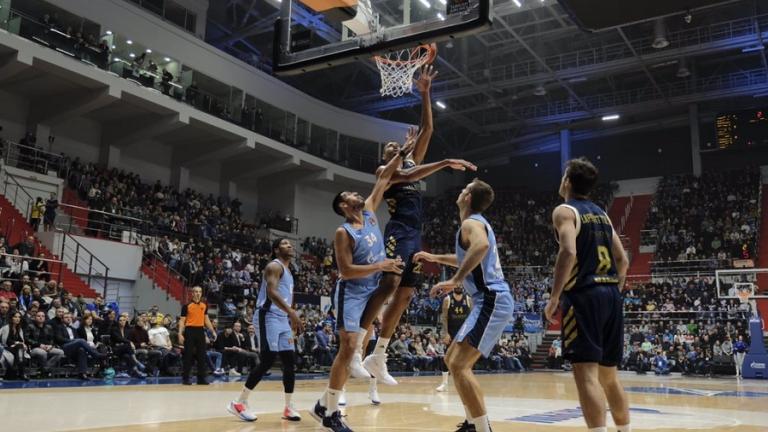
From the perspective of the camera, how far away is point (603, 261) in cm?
405

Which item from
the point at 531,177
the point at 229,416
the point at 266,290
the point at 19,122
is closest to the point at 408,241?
the point at 266,290

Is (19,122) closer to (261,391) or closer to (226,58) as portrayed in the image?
(226,58)

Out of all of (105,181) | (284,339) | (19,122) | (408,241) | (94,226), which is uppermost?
(19,122)

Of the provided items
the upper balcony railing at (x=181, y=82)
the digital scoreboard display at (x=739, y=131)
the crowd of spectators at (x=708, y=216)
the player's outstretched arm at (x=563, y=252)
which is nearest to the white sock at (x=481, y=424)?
the player's outstretched arm at (x=563, y=252)

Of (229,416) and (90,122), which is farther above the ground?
(90,122)

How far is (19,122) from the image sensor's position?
21.9m

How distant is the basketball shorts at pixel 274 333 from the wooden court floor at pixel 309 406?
70 cm

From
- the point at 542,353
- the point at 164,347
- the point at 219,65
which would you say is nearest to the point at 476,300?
the point at 164,347

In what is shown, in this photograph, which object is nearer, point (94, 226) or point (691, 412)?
point (691, 412)

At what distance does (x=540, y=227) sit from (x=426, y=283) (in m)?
7.97

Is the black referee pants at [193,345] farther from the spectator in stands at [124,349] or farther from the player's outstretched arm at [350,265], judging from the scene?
the player's outstretched arm at [350,265]

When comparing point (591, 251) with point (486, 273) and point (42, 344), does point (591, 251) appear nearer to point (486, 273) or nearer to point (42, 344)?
point (486, 273)

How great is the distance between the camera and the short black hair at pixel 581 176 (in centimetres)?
423

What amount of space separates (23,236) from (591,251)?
17.0 meters
